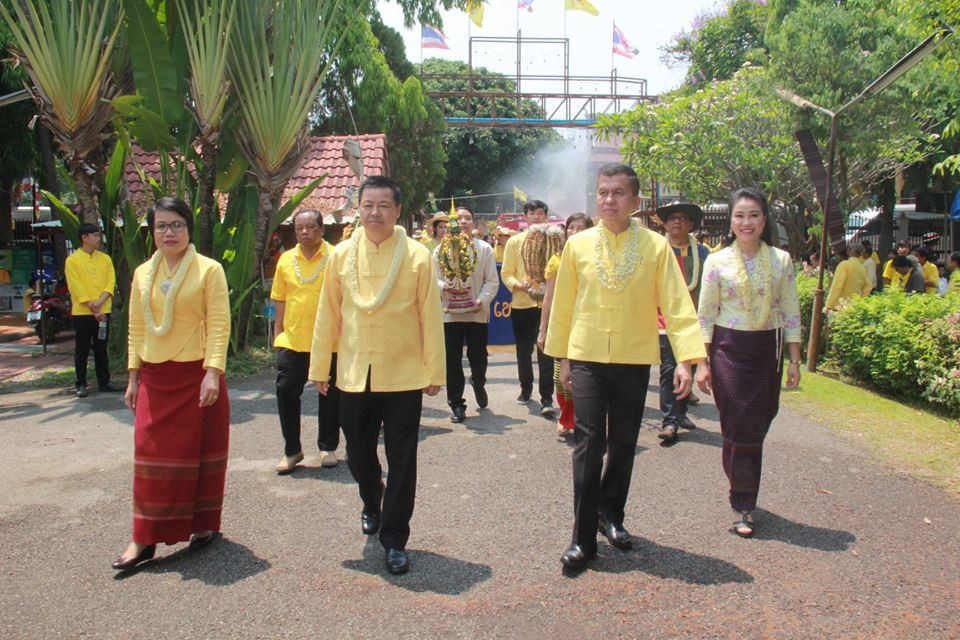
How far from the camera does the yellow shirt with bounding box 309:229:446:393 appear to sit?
13.0 ft

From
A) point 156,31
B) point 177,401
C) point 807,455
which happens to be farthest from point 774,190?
point 177,401

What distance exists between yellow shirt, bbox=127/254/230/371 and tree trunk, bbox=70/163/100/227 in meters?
5.96

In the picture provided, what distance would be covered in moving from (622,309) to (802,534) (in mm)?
1705

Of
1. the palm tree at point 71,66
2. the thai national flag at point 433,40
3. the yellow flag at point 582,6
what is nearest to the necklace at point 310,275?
the palm tree at point 71,66

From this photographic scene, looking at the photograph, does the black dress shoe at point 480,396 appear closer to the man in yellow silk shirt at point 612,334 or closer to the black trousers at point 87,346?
the man in yellow silk shirt at point 612,334

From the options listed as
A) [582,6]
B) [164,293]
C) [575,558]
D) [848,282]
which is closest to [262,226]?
[164,293]

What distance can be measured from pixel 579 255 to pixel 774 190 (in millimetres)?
12018

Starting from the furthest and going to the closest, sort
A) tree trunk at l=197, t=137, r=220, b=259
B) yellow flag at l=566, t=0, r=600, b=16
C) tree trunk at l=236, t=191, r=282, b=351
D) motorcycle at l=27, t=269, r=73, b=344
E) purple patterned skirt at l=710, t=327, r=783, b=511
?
yellow flag at l=566, t=0, r=600, b=16, motorcycle at l=27, t=269, r=73, b=344, tree trunk at l=236, t=191, r=282, b=351, tree trunk at l=197, t=137, r=220, b=259, purple patterned skirt at l=710, t=327, r=783, b=511

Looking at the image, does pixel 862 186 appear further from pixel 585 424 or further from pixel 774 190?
pixel 585 424

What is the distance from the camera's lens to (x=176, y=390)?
13.5 ft

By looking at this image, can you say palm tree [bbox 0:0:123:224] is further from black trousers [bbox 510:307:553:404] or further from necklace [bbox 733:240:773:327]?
necklace [bbox 733:240:773:327]

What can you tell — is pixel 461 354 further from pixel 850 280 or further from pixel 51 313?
pixel 51 313

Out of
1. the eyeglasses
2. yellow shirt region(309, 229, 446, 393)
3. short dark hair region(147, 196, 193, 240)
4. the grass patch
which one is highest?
short dark hair region(147, 196, 193, 240)

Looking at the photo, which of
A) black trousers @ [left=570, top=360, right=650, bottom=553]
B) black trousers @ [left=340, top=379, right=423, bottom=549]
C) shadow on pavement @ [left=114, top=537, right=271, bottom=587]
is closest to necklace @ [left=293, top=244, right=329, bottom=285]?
black trousers @ [left=340, top=379, right=423, bottom=549]
